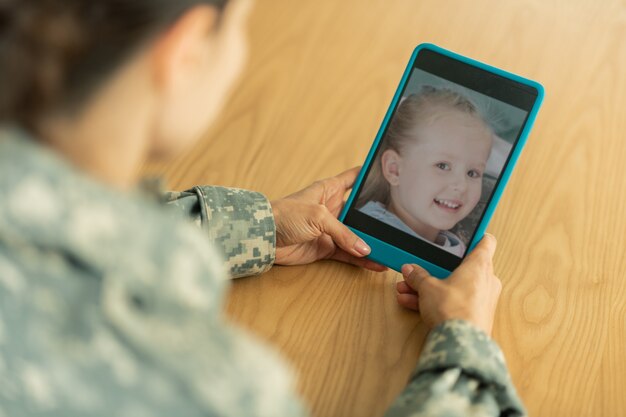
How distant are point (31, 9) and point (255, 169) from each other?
0.62 meters

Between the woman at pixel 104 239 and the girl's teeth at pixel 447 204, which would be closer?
the woman at pixel 104 239

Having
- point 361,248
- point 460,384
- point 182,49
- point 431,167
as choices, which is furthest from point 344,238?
point 182,49

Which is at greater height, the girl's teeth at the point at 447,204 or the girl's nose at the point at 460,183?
the girl's nose at the point at 460,183

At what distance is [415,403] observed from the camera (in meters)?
0.74

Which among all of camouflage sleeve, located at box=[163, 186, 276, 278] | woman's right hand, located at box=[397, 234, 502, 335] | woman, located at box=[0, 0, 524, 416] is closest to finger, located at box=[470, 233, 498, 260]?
woman's right hand, located at box=[397, 234, 502, 335]

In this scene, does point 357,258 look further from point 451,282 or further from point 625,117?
point 625,117

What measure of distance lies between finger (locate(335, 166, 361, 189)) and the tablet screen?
0.04m

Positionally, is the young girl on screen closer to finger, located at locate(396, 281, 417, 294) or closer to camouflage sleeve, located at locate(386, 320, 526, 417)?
finger, located at locate(396, 281, 417, 294)

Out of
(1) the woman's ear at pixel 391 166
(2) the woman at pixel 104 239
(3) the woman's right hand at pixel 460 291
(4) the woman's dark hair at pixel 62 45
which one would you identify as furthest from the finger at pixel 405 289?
(4) the woman's dark hair at pixel 62 45

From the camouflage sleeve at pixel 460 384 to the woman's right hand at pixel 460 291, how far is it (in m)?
0.06

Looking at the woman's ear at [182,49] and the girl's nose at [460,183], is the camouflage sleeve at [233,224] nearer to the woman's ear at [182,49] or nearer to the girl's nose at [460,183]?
the girl's nose at [460,183]

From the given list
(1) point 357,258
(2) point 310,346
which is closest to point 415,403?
(2) point 310,346

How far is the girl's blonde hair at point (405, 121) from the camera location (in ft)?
3.13

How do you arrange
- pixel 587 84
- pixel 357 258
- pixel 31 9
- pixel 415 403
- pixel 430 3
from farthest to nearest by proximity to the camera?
1. pixel 430 3
2. pixel 587 84
3. pixel 357 258
4. pixel 415 403
5. pixel 31 9
